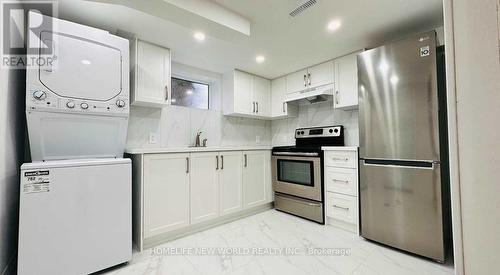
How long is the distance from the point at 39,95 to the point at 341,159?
9.25ft

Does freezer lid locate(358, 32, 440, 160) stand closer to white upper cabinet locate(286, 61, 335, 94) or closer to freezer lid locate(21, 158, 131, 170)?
white upper cabinet locate(286, 61, 335, 94)

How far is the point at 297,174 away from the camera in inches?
111

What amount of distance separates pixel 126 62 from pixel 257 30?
1.27m

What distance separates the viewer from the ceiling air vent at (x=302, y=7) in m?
1.62

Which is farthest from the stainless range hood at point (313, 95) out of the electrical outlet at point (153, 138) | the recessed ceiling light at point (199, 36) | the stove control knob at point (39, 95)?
the stove control knob at point (39, 95)

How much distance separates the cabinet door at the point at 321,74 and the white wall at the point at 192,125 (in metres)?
1.22

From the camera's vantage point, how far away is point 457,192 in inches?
16.5

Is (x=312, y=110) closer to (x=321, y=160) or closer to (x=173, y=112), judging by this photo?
(x=321, y=160)

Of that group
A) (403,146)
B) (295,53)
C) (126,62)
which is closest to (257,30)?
(295,53)

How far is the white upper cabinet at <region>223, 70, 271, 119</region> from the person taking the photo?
3096mm

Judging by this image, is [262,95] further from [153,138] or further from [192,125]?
[153,138]

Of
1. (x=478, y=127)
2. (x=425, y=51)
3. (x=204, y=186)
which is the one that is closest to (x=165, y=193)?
(x=204, y=186)

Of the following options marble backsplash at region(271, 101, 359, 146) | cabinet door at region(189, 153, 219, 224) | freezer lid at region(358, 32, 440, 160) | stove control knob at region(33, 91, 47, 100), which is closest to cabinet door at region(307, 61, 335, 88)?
marble backsplash at region(271, 101, 359, 146)

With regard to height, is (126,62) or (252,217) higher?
(126,62)
